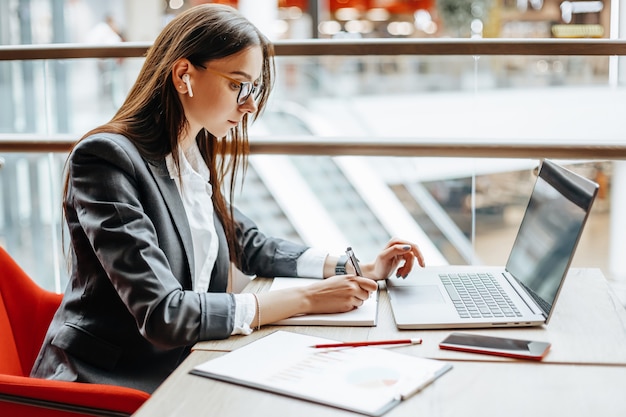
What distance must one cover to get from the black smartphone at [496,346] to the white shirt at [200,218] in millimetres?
537

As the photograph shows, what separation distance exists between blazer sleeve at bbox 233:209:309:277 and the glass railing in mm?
531

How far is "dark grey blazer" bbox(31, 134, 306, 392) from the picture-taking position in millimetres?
1447

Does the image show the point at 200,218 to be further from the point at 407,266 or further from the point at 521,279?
the point at 521,279

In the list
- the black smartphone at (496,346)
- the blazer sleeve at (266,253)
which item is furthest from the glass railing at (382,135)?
the black smartphone at (496,346)

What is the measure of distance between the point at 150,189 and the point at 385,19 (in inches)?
314

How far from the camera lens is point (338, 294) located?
154 centimetres

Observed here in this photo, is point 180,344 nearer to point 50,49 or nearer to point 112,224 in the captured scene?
point 112,224

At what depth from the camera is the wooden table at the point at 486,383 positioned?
112 cm

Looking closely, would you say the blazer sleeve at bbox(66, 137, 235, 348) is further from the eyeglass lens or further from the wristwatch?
the wristwatch

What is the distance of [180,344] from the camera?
4.76 ft

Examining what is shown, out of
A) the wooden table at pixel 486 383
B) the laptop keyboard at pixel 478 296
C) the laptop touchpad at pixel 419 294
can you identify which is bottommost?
the wooden table at pixel 486 383

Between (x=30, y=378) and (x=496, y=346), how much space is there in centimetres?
86

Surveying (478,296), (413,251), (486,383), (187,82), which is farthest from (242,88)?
(486,383)

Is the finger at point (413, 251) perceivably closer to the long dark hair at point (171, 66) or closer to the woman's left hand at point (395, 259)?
the woman's left hand at point (395, 259)
